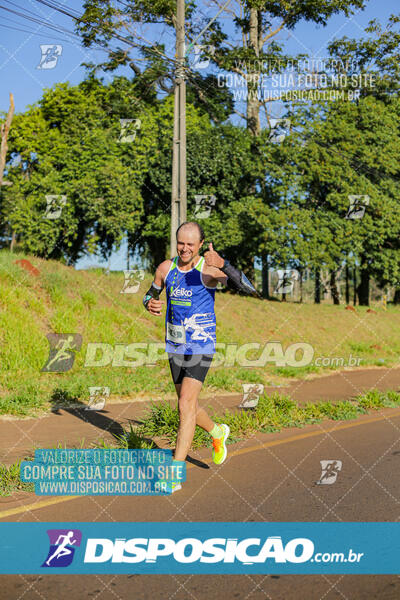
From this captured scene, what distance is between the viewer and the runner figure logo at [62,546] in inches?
156

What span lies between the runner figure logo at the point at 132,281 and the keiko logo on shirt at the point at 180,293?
12.7 m

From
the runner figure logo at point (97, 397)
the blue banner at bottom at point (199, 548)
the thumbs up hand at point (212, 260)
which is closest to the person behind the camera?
the blue banner at bottom at point (199, 548)

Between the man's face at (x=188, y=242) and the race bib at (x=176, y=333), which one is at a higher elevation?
the man's face at (x=188, y=242)

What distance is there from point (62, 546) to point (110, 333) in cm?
1058

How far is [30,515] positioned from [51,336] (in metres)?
8.60

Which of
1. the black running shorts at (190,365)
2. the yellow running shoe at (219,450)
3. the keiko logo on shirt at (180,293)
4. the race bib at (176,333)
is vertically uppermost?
the keiko logo on shirt at (180,293)

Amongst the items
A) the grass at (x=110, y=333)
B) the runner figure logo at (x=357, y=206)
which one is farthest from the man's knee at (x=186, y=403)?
the runner figure logo at (x=357, y=206)

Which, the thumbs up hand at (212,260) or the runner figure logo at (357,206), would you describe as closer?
the thumbs up hand at (212,260)

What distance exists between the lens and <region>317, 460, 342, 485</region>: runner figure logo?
5824 mm

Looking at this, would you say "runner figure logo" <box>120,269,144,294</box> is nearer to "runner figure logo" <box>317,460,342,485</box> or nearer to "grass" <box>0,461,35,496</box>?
"runner figure logo" <box>317,460,342,485</box>

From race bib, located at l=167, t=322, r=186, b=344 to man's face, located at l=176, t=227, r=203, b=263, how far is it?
608mm

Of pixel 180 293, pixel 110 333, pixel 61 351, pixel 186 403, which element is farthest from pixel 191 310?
pixel 110 333

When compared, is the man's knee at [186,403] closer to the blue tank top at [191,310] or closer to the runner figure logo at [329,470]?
the blue tank top at [191,310]

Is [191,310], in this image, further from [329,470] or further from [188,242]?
[329,470]
